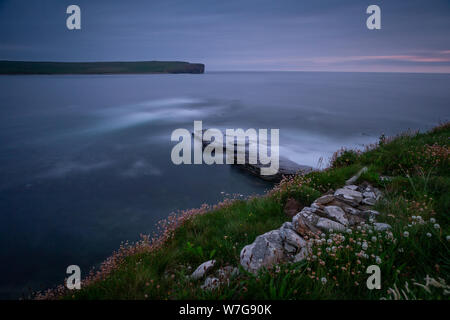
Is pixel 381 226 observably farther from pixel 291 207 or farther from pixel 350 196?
pixel 291 207

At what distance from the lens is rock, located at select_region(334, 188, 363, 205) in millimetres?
4559

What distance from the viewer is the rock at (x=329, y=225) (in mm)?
3692

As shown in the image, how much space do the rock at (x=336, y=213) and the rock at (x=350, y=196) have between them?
0.50 m

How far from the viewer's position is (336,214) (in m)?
4.07

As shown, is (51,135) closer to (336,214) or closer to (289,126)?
(289,126)

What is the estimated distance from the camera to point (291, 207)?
5086 millimetres

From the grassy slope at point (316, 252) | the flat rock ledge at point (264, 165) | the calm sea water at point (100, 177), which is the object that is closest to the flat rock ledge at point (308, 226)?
the grassy slope at point (316, 252)

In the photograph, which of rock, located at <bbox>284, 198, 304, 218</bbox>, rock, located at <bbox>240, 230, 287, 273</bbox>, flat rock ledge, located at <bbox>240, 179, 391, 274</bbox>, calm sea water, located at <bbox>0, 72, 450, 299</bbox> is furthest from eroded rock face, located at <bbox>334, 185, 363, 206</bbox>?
calm sea water, located at <bbox>0, 72, 450, 299</bbox>

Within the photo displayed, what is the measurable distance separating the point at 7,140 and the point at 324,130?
25082 mm

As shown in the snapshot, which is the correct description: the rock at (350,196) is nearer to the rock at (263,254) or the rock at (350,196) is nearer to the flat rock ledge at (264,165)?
the rock at (263,254)

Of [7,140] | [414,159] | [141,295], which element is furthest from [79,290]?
[7,140]

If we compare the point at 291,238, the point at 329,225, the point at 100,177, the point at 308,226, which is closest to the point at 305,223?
the point at 308,226

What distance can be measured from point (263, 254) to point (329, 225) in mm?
1292

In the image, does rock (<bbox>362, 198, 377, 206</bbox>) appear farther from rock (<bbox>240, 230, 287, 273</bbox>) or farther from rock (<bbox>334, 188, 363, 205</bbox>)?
rock (<bbox>240, 230, 287, 273</bbox>)
